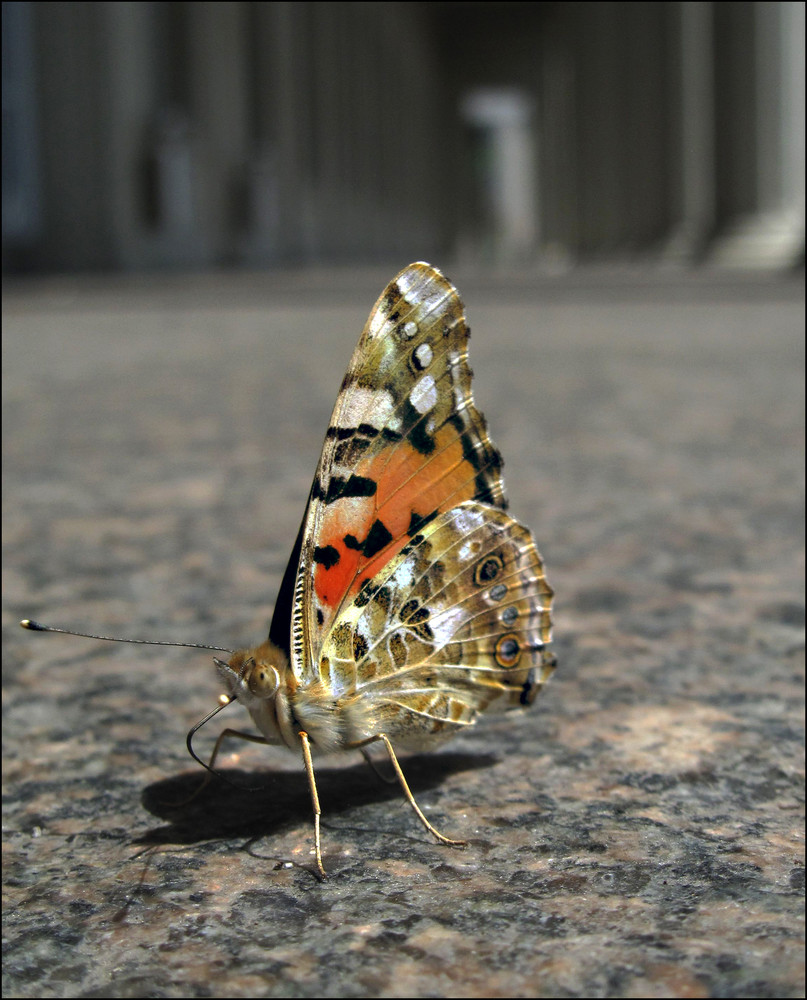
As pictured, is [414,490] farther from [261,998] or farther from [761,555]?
[761,555]

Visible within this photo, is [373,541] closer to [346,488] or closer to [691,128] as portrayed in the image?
[346,488]

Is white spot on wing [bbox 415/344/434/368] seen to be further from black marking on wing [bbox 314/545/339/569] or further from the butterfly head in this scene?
the butterfly head

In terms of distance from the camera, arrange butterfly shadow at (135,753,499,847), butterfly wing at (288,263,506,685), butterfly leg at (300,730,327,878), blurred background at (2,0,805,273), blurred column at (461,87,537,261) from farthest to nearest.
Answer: blurred column at (461,87,537,261)
blurred background at (2,0,805,273)
butterfly wing at (288,263,506,685)
butterfly shadow at (135,753,499,847)
butterfly leg at (300,730,327,878)

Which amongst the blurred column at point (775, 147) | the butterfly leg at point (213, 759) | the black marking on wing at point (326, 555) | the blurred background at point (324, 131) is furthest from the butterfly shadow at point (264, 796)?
the blurred background at point (324, 131)

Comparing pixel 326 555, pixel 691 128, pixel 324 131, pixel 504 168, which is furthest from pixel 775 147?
pixel 504 168

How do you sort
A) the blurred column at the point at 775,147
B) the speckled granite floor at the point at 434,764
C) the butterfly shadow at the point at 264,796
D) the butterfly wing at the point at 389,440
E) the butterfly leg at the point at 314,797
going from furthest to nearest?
the blurred column at the point at 775,147, the butterfly wing at the point at 389,440, the butterfly shadow at the point at 264,796, the butterfly leg at the point at 314,797, the speckled granite floor at the point at 434,764

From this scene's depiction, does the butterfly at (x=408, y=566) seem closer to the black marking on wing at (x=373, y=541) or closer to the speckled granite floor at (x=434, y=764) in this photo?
the black marking on wing at (x=373, y=541)

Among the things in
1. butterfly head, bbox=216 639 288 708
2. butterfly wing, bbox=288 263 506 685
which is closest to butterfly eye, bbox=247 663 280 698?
butterfly head, bbox=216 639 288 708
